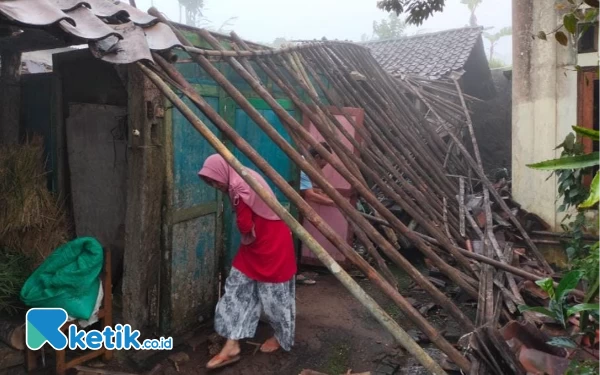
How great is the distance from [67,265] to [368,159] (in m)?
3.33

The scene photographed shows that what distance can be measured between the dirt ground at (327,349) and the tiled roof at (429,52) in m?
7.26

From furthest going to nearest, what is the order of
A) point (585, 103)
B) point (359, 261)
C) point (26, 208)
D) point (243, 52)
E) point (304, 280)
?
point (304, 280), point (585, 103), point (243, 52), point (26, 208), point (359, 261)

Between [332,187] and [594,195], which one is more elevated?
[594,195]

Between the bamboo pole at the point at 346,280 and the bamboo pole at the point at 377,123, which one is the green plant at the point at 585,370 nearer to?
the bamboo pole at the point at 346,280

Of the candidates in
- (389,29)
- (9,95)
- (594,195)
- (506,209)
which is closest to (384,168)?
(506,209)

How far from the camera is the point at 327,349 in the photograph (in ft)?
13.3

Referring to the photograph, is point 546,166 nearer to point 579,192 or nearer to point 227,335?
point 227,335

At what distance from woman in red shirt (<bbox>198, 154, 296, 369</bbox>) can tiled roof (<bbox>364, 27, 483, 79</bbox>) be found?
7.94 metres

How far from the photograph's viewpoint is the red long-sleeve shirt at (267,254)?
3633 millimetres

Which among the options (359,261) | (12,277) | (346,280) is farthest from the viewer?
(12,277)

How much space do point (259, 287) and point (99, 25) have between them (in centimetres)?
223

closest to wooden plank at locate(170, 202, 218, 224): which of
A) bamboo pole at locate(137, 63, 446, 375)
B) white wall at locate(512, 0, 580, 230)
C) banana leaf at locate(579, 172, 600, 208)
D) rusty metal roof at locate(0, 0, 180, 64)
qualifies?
rusty metal roof at locate(0, 0, 180, 64)

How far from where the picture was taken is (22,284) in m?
3.60

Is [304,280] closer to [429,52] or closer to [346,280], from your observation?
[346,280]
